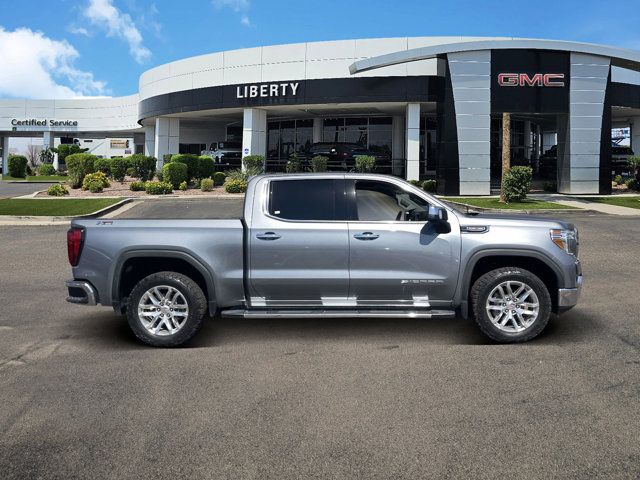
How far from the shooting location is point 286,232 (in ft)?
19.2

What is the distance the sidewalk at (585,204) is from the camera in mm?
20219

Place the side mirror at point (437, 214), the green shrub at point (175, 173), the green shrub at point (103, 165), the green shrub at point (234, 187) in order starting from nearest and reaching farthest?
the side mirror at point (437, 214)
the green shrub at point (234, 187)
the green shrub at point (175, 173)
the green shrub at point (103, 165)

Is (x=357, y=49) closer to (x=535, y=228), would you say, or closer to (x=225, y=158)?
(x=225, y=158)

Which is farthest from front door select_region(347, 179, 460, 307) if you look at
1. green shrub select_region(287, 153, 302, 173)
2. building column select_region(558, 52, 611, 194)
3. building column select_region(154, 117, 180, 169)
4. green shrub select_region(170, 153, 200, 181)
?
building column select_region(154, 117, 180, 169)

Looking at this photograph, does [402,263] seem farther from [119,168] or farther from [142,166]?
[119,168]

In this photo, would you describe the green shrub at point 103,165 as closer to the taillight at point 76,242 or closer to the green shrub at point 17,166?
the green shrub at point 17,166

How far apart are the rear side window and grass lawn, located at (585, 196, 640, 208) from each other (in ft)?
65.0

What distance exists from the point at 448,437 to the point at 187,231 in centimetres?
332

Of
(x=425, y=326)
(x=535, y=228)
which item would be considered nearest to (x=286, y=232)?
(x=425, y=326)

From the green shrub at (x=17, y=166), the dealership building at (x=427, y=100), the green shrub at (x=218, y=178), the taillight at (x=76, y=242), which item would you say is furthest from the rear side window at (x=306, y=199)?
the green shrub at (x=17, y=166)

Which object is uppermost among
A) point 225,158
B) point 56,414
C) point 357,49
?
point 357,49

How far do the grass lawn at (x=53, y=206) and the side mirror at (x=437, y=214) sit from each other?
17.0 meters

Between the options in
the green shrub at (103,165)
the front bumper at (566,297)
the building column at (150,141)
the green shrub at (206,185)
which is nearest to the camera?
the front bumper at (566,297)

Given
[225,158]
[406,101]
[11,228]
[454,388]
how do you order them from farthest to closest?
[225,158], [406,101], [11,228], [454,388]
